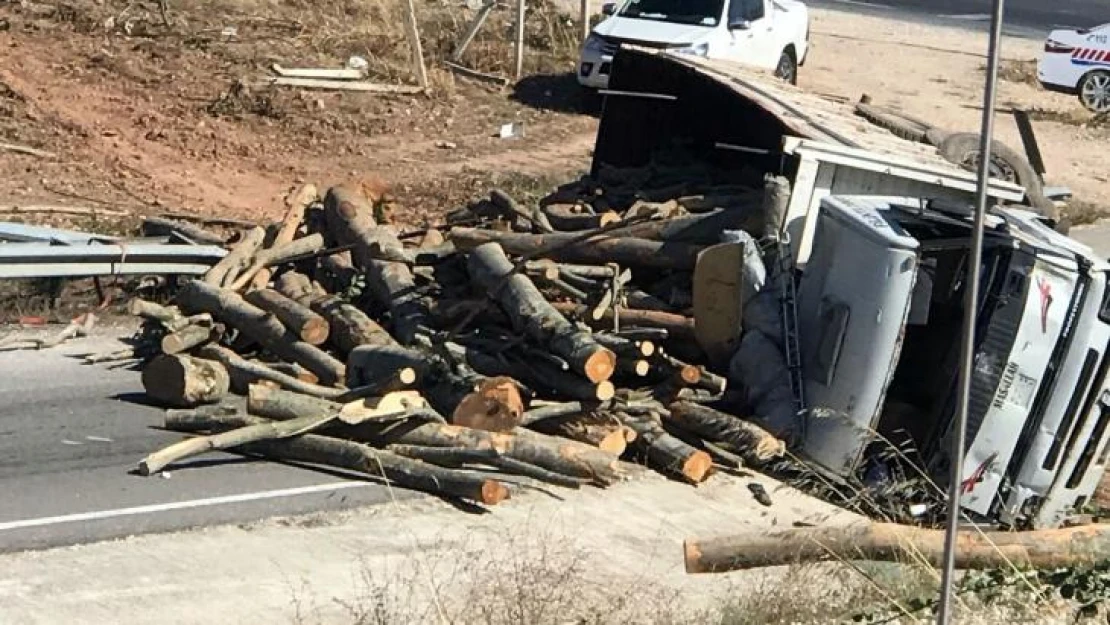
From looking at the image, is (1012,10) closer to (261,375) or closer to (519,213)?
(519,213)

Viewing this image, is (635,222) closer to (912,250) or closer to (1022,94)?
(912,250)

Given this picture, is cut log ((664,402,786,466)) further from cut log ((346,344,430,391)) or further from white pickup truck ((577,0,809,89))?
white pickup truck ((577,0,809,89))

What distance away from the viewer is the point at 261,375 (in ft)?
38.7

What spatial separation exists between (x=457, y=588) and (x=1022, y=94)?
2603cm

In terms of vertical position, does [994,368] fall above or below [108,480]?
above

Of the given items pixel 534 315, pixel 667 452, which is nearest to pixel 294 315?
pixel 534 315

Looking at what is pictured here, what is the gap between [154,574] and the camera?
888 cm

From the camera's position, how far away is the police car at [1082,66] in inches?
1184

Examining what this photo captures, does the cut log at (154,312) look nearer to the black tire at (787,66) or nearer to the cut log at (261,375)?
the cut log at (261,375)

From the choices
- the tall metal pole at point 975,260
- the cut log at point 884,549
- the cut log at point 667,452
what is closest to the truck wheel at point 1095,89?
the cut log at point 667,452

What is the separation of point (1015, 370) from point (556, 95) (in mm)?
16255

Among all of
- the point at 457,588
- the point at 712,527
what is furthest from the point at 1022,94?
the point at 457,588

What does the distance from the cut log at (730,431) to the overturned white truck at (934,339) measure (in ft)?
0.94

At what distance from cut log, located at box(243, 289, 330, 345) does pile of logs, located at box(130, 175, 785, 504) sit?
0.02 m
